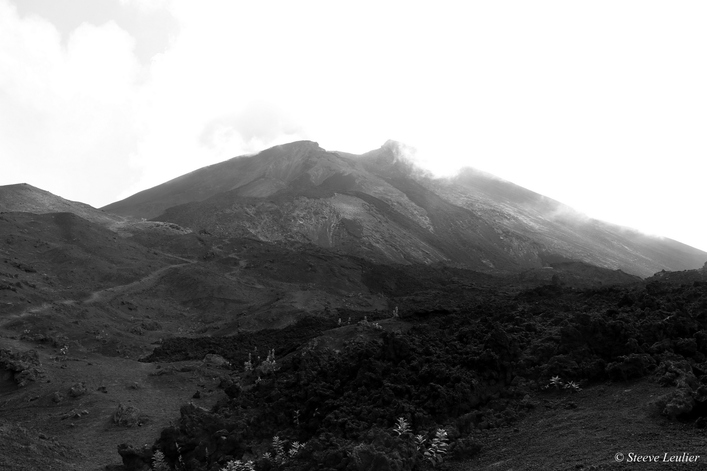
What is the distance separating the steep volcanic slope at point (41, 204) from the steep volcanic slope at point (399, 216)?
986 cm

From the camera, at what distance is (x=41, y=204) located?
68.4 meters

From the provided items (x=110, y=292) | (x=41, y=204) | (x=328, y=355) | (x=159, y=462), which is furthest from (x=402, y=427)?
(x=41, y=204)

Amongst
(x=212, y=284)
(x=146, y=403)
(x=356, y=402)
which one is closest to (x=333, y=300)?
(x=212, y=284)

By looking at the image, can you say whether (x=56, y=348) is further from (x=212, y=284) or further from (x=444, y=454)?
(x=444, y=454)

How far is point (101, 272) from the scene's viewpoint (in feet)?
153

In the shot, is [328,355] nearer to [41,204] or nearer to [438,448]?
Result: [438,448]

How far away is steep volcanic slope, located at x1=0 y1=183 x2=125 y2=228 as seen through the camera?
65.7 m

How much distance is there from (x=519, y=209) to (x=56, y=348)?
7267 centimetres

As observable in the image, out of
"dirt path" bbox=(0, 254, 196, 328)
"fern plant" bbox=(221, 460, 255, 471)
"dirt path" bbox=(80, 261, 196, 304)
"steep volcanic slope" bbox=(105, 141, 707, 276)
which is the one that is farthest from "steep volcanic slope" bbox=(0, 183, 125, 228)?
"fern plant" bbox=(221, 460, 255, 471)

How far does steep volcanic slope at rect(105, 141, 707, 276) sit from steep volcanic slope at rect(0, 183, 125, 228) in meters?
9.86

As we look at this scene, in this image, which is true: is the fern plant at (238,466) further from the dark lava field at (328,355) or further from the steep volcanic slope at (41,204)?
the steep volcanic slope at (41,204)

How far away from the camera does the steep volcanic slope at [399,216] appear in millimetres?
70562

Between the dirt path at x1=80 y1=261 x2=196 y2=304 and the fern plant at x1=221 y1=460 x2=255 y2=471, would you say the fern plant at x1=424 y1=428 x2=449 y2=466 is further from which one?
the dirt path at x1=80 y1=261 x2=196 y2=304

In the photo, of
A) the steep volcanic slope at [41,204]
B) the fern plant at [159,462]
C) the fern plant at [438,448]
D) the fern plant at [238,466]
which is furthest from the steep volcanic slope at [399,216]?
the fern plant at [438,448]
